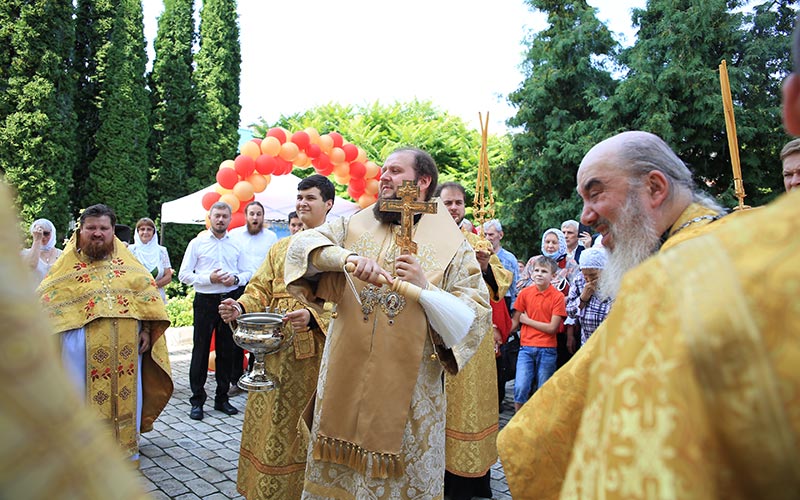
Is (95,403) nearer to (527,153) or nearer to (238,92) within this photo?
(527,153)

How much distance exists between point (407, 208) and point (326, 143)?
9537 millimetres

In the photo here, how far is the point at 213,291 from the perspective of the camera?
6.71 metres

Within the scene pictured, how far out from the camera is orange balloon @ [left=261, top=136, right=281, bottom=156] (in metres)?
11.1

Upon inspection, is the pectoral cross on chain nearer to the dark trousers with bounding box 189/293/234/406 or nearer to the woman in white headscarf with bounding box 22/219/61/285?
the dark trousers with bounding box 189/293/234/406

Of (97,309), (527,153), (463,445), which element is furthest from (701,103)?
(97,309)

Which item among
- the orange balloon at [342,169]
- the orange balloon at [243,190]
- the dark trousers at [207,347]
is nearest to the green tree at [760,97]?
the orange balloon at [342,169]

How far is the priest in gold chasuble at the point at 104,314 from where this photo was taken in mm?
4277

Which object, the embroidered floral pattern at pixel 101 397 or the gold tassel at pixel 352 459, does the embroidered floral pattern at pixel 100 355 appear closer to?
the embroidered floral pattern at pixel 101 397

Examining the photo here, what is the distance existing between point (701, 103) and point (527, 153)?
5485 mm

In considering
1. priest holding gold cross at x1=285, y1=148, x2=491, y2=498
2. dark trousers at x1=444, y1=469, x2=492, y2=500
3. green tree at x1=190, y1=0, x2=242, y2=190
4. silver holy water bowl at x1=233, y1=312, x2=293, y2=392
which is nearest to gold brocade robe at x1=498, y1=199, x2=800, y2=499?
priest holding gold cross at x1=285, y1=148, x2=491, y2=498

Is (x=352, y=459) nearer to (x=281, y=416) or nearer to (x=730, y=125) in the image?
(x=281, y=416)

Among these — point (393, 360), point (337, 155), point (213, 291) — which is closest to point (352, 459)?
point (393, 360)

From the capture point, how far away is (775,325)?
0.56 meters

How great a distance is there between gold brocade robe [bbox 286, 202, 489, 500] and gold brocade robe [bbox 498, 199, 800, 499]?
6.64 feet
